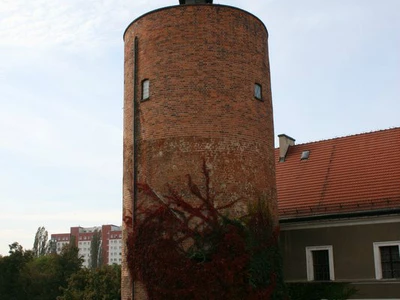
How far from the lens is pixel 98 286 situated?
37.0m

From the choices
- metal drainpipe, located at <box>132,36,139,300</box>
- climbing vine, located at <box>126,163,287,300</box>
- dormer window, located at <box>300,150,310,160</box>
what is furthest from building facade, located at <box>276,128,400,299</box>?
metal drainpipe, located at <box>132,36,139,300</box>

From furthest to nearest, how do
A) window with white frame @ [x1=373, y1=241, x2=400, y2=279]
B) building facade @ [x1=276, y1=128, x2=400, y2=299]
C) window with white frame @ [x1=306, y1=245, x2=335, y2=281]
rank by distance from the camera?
window with white frame @ [x1=306, y1=245, x2=335, y2=281], building facade @ [x1=276, y1=128, x2=400, y2=299], window with white frame @ [x1=373, y1=241, x2=400, y2=279]

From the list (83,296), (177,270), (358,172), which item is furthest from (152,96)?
(83,296)

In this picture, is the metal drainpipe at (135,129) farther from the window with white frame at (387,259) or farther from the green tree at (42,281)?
the green tree at (42,281)

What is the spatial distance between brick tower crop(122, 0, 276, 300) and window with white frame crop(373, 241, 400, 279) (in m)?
4.16

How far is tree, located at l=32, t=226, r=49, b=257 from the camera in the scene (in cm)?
8769

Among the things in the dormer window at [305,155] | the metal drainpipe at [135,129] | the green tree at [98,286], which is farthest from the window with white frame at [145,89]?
the green tree at [98,286]

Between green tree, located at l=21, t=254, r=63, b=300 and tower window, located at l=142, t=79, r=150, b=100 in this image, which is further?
green tree, located at l=21, t=254, r=63, b=300

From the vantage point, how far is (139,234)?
17.0m

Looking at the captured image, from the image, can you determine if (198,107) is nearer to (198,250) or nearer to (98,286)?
(198,250)

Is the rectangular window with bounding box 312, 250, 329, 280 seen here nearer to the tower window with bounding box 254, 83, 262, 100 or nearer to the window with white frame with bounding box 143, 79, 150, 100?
the tower window with bounding box 254, 83, 262, 100

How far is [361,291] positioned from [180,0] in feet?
40.2

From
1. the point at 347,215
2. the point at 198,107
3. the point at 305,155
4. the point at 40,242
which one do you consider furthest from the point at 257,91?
the point at 40,242

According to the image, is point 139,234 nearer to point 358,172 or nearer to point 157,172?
point 157,172
